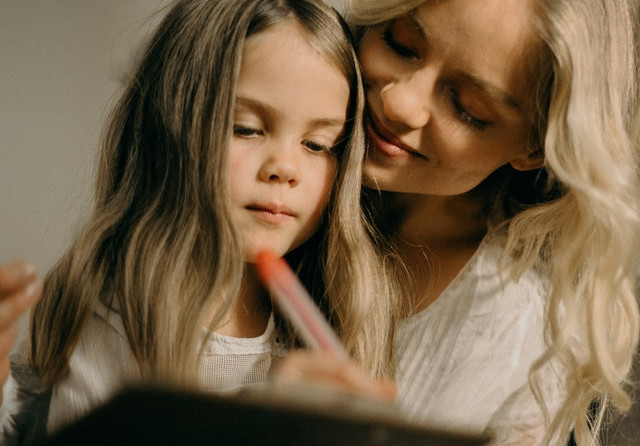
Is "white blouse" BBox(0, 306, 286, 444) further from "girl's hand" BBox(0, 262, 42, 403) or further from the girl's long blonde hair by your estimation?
"girl's hand" BBox(0, 262, 42, 403)

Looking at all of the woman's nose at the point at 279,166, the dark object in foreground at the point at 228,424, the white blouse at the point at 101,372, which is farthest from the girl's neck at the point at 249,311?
the dark object in foreground at the point at 228,424

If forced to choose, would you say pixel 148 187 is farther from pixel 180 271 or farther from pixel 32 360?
pixel 32 360

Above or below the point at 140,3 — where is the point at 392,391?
below

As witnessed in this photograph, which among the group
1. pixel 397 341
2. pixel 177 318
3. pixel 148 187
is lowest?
pixel 397 341

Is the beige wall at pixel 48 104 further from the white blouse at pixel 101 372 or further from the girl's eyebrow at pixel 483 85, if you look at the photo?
the girl's eyebrow at pixel 483 85

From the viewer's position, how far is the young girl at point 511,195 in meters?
0.84

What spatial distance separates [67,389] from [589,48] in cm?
62

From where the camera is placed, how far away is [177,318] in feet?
2.42

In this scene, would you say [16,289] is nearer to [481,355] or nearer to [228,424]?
[228,424]

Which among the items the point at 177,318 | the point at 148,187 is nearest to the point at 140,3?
the point at 148,187

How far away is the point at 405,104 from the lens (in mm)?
824

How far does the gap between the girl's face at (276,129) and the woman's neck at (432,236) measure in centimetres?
28

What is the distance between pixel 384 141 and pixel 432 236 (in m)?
0.23

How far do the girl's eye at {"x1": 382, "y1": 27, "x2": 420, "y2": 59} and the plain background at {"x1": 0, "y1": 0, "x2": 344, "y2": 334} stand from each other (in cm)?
31
